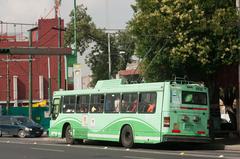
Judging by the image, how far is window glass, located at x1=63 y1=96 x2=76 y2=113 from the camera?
29169 mm

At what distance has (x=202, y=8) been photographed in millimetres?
25953

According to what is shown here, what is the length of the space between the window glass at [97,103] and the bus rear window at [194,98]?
4731 millimetres

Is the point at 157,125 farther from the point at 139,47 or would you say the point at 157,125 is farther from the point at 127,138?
the point at 139,47

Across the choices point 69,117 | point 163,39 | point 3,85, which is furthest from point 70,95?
point 3,85

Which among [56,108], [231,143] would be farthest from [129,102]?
[56,108]

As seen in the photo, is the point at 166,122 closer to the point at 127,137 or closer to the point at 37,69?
the point at 127,137

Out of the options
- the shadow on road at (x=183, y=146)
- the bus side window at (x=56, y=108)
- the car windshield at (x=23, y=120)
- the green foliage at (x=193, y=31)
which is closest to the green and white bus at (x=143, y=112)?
the shadow on road at (x=183, y=146)

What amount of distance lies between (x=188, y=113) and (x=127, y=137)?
→ 3.14m

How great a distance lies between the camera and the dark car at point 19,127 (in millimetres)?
39938

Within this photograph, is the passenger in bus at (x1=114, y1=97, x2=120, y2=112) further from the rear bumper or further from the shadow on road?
the rear bumper

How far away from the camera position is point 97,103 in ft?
89.5

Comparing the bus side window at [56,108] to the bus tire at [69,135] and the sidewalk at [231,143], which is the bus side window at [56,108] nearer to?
the bus tire at [69,135]

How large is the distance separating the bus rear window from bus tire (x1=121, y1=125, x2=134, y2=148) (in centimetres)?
292

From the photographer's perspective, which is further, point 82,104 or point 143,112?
point 82,104
